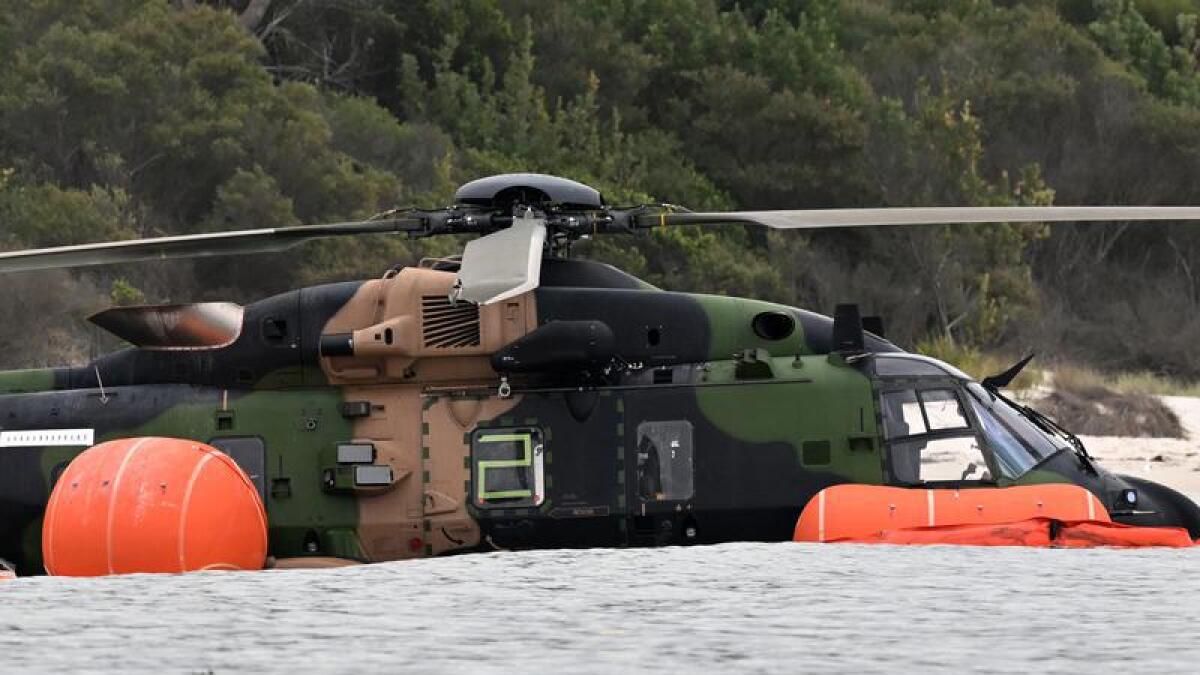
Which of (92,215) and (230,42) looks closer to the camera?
(92,215)

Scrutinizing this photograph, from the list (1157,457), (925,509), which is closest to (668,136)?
(1157,457)

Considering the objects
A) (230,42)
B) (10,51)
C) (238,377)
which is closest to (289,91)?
(230,42)

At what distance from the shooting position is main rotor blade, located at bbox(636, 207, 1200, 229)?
11070 mm

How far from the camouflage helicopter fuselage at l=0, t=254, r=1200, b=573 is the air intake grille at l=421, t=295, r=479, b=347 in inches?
0.4

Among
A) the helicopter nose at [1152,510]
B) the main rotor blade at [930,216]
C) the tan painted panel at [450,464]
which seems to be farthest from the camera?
the tan painted panel at [450,464]

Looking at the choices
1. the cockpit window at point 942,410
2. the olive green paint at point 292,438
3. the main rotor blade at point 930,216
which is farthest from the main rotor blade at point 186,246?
the cockpit window at point 942,410

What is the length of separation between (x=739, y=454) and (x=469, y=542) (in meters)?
1.60

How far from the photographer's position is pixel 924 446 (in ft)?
38.5

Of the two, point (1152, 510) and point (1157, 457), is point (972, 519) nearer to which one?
point (1152, 510)

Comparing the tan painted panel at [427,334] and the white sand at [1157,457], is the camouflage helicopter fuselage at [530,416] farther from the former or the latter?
the white sand at [1157,457]

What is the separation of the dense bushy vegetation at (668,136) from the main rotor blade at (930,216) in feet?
61.0

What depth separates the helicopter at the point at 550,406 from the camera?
11.7 m

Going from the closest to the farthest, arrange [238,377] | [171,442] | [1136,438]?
[171,442]
[238,377]
[1136,438]

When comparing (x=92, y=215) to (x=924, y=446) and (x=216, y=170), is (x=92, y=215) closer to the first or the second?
(x=216, y=170)
